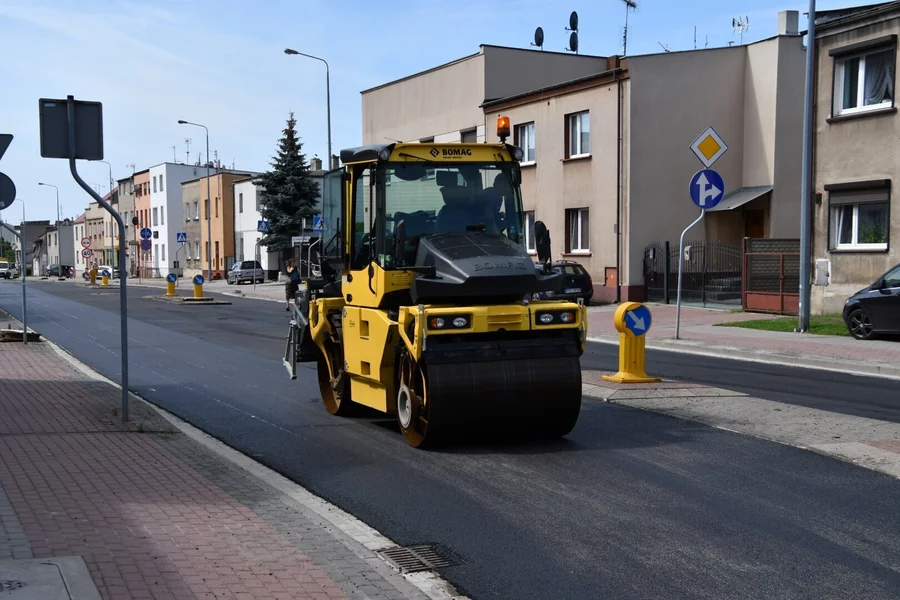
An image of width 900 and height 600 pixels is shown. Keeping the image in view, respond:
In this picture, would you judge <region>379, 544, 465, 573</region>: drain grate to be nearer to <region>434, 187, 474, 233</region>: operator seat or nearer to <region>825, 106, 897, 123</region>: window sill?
<region>434, 187, 474, 233</region>: operator seat

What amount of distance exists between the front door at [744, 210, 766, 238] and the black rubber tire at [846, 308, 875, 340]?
13.8 m

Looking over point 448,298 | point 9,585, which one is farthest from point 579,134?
point 9,585

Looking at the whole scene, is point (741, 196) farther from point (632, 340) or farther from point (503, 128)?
point (503, 128)

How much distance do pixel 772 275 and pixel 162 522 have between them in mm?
21168

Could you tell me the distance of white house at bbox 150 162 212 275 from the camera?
273ft

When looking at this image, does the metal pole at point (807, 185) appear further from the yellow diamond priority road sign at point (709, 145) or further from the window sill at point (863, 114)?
the yellow diamond priority road sign at point (709, 145)

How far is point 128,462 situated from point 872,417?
7.40m

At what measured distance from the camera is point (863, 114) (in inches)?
838

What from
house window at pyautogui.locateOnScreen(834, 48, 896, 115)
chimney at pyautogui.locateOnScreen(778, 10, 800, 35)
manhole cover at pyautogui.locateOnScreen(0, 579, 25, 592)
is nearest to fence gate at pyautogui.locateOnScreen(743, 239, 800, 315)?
house window at pyautogui.locateOnScreen(834, 48, 896, 115)

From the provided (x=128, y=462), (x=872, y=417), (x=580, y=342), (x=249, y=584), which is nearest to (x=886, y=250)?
(x=872, y=417)

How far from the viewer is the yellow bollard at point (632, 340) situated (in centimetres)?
1160

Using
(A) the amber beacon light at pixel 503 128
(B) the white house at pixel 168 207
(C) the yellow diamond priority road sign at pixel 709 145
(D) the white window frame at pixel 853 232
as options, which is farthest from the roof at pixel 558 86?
(B) the white house at pixel 168 207

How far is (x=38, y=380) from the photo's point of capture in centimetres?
1291

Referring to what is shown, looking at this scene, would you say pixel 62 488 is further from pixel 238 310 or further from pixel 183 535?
pixel 238 310
